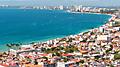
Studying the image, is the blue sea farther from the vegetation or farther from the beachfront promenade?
the vegetation

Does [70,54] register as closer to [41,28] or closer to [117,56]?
[117,56]

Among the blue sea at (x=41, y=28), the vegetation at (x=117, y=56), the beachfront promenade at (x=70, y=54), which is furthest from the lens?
the blue sea at (x=41, y=28)

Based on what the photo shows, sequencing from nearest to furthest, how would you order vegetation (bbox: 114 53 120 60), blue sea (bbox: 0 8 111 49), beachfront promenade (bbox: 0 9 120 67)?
beachfront promenade (bbox: 0 9 120 67) → vegetation (bbox: 114 53 120 60) → blue sea (bbox: 0 8 111 49)

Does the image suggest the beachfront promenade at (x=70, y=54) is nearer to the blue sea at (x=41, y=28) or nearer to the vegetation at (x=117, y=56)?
the vegetation at (x=117, y=56)

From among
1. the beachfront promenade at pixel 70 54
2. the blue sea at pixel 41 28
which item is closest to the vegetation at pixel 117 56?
the beachfront promenade at pixel 70 54

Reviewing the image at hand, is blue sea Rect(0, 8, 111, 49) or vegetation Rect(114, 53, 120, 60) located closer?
vegetation Rect(114, 53, 120, 60)

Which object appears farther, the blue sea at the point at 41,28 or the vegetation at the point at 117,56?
the blue sea at the point at 41,28

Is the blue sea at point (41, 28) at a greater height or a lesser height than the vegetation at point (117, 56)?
lesser

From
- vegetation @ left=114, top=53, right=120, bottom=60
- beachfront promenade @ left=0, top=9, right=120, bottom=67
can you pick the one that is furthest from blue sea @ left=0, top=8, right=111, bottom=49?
vegetation @ left=114, top=53, right=120, bottom=60

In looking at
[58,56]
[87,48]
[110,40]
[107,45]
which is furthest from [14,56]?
[110,40]
